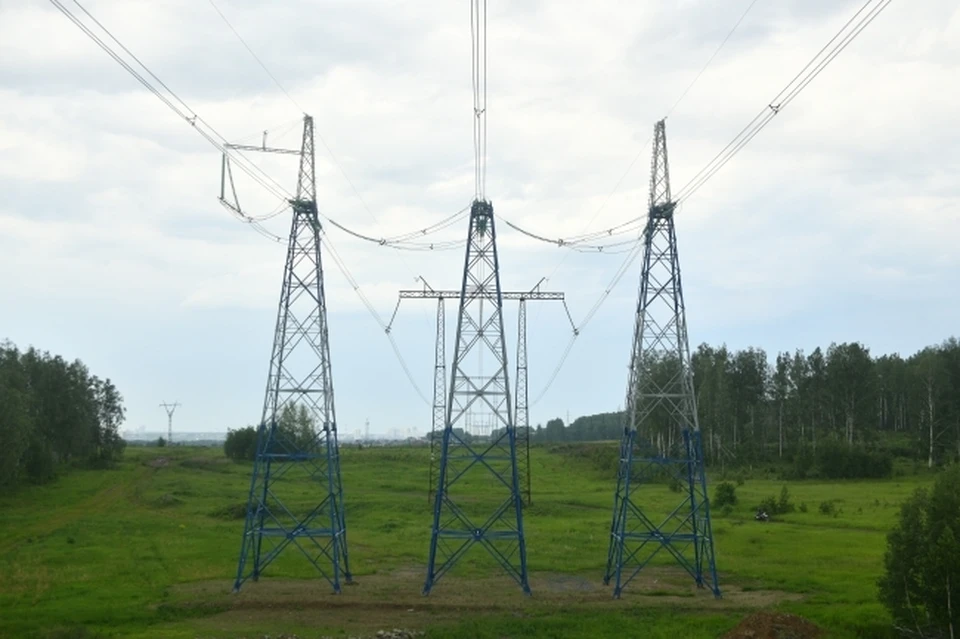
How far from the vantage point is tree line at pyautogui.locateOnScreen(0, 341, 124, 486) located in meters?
72.6

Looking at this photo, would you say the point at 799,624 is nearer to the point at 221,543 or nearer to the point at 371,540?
the point at 371,540

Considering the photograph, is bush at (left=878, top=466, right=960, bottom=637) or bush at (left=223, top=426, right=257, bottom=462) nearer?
bush at (left=878, top=466, right=960, bottom=637)

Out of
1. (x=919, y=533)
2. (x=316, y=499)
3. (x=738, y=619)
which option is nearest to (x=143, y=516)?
(x=316, y=499)

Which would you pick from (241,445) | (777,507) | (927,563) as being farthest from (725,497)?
(241,445)

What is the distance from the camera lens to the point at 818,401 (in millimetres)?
113875

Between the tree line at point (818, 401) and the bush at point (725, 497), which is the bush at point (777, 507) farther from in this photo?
the tree line at point (818, 401)

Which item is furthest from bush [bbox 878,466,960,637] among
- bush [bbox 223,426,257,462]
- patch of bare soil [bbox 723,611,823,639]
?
Result: bush [bbox 223,426,257,462]

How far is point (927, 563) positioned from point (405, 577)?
22777mm

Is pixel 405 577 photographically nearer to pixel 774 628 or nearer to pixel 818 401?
pixel 774 628

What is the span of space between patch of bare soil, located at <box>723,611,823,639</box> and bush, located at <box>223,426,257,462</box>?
95.2 m

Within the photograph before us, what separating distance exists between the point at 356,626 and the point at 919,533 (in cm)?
2006

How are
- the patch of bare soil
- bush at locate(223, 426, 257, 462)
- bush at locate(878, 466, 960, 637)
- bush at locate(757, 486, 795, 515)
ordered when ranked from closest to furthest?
bush at locate(878, 466, 960, 637)
the patch of bare soil
bush at locate(757, 486, 795, 515)
bush at locate(223, 426, 257, 462)

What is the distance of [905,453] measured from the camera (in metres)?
99.7

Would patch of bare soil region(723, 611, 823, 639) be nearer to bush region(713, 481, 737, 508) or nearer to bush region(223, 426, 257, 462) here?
bush region(713, 481, 737, 508)
